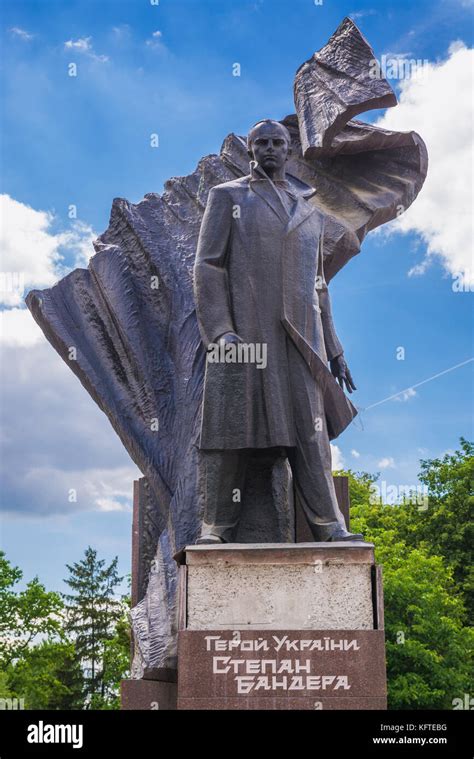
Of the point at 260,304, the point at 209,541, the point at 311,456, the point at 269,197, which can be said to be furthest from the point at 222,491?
the point at 269,197

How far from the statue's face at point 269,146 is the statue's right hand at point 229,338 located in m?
1.45

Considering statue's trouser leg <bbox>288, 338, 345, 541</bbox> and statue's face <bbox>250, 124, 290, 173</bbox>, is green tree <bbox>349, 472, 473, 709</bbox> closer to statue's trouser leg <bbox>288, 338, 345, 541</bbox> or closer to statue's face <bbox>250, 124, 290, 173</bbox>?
Result: statue's trouser leg <bbox>288, 338, 345, 541</bbox>

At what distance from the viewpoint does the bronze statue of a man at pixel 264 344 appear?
6609mm

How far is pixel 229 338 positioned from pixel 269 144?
161cm

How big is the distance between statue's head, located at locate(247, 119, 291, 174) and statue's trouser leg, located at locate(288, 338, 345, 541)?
1512mm

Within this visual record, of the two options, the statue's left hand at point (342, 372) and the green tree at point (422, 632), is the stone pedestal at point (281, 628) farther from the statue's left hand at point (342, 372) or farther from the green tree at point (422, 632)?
the green tree at point (422, 632)

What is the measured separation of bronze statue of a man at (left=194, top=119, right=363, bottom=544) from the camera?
661 cm

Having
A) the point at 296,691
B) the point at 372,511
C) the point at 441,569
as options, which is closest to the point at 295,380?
the point at 296,691

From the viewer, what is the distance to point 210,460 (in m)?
6.65

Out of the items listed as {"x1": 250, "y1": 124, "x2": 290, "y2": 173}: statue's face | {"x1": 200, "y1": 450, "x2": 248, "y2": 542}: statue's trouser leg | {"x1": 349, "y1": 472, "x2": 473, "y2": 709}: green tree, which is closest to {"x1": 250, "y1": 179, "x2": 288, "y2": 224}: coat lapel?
{"x1": 250, "y1": 124, "x2": 290, "y2": 173}: statue's face

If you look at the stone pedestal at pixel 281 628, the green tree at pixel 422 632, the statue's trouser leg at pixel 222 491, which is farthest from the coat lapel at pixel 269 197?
the green tree at pixel 422 632
